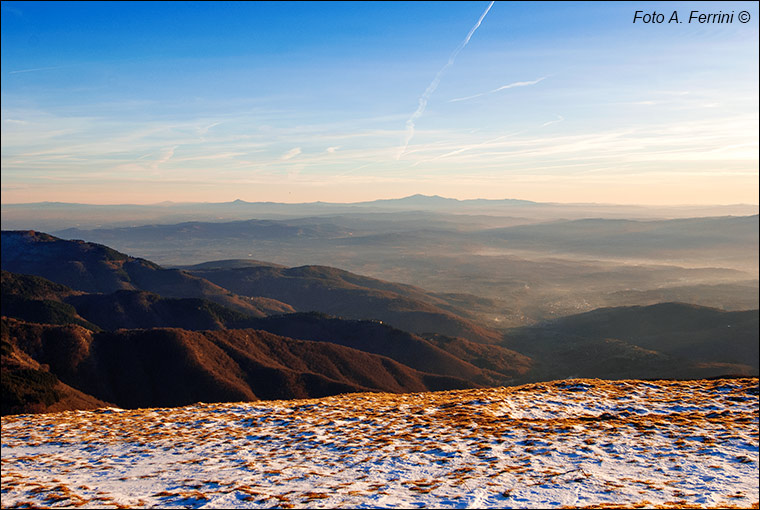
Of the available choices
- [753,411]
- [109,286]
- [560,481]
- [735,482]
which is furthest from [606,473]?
[109,286]

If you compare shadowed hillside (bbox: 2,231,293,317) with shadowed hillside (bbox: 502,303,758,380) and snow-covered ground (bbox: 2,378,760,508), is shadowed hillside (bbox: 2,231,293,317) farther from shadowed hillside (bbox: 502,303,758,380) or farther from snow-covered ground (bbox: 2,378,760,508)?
snow-covered ground (bbox: 2,378,760,508)

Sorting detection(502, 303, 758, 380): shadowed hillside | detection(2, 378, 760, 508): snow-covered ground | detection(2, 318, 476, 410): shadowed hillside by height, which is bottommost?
detection(502, 303, 758, 380): shadowed hillside

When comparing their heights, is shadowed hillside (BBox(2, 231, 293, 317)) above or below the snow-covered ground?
below

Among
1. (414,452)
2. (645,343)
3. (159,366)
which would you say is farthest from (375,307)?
(414,452)

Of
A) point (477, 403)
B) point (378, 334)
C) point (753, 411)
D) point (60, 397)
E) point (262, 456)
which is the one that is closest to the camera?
point (262, 456)

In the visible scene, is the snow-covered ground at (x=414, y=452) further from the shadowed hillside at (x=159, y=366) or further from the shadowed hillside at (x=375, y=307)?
the shadowed hillside at (x=375, y=307)

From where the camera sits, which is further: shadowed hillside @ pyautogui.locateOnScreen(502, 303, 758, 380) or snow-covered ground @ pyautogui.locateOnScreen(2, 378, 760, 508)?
shadowed hillside @ pyautogui.locateOnScreen(502, 303, 758, 380)

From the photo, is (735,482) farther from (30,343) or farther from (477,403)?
(30,343)

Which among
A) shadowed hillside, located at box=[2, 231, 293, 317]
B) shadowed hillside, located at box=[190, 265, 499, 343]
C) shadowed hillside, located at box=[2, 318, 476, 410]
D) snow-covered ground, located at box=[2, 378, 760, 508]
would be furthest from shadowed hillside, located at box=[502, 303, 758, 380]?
shadowed hillside, located at box=[2, 231, 293, 317]
